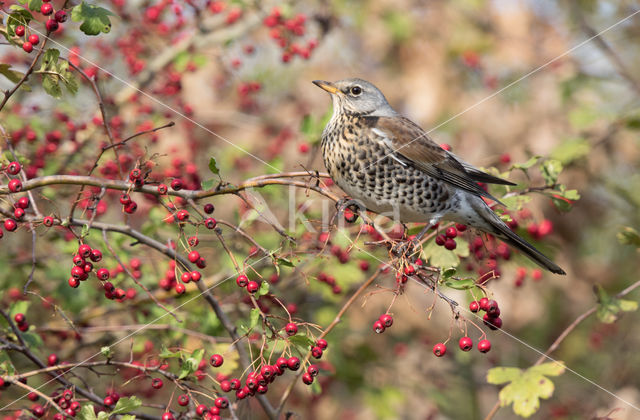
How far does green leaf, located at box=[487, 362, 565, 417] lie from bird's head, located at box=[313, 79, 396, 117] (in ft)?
4.81

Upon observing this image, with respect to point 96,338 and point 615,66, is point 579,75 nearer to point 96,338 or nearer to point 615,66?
point 615,66

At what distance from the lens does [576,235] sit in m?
5.94

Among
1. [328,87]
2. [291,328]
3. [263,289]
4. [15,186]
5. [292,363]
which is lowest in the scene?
[292,363]

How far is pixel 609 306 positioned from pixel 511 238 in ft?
1.68

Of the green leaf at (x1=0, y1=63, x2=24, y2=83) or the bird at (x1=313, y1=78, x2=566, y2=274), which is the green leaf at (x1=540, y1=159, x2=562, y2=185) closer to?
the bird at (x1=313, y1=78, x2=566, y2=274)

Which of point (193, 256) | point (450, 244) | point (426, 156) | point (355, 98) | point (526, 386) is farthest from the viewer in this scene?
point (355, 98)

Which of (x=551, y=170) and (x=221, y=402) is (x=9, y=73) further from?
(x=551, y=170)

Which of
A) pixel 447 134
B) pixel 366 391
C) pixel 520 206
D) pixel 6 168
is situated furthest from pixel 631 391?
pixel 6 168

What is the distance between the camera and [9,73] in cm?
214

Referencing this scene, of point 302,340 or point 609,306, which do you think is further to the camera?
point 609,306

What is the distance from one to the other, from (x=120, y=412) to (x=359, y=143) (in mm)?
1623

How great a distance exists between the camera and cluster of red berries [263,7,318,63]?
3852 millimetres

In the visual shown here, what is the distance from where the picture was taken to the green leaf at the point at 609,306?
108 inches

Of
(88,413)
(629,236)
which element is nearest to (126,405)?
(88,413)
